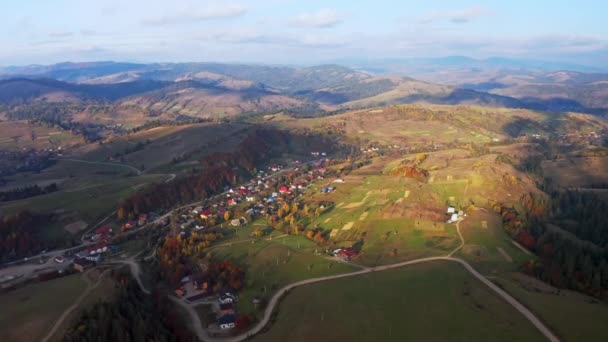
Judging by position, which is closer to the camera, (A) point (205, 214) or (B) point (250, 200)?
(A) point (205, 214)

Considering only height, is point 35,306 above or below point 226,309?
above

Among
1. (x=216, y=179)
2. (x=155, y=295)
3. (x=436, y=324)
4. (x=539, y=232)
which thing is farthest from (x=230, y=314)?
(x=216, y=179)

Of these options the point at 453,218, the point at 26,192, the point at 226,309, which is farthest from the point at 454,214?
the point at 26,192

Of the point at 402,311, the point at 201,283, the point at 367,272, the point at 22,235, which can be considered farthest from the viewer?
the point at 22,235

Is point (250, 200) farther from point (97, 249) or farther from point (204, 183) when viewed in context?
point (97, 249)

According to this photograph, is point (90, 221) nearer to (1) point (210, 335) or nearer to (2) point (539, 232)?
(1) point (210, 335)

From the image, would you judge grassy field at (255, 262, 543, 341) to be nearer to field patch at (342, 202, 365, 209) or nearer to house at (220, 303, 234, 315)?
house at (220, 303, 234, 315)

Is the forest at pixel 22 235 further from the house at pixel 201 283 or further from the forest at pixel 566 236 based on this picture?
the forest at pixel 566 236

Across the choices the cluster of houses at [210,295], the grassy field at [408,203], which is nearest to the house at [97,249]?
the cluster of houses at [210,295]
